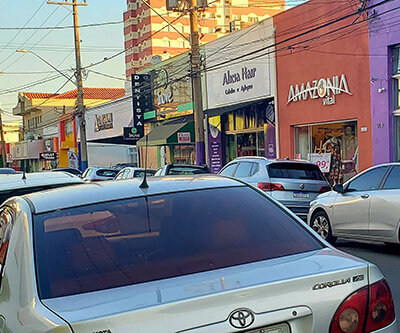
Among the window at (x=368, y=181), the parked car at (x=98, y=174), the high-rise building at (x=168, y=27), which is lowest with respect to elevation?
the parked car at (x=98, y=174)

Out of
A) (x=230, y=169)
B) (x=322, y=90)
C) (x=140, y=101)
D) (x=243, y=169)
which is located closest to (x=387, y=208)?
(x=243, y=169)

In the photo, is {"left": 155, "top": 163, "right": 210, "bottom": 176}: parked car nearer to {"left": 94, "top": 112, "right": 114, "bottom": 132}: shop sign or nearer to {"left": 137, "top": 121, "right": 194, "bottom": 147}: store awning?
{"left": 137, "top": 121, "right": 194, "bottom": 147}: store awning

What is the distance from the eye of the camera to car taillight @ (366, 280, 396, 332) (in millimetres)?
2519

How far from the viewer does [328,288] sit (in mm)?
2459

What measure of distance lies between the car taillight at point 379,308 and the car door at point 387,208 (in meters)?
6.14

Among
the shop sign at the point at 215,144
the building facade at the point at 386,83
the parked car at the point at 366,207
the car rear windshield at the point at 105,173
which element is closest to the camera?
the parked car at the point at 366,207

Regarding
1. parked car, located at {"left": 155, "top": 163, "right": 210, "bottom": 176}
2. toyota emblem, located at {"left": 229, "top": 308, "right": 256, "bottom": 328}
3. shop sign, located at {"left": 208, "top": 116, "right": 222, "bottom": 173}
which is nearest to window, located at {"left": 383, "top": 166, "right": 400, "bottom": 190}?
parked car, located at {"left": 155, "top": 163, "right": 210, "bottom": 176}

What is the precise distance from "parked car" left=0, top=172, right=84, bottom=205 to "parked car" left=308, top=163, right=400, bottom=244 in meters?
4.95

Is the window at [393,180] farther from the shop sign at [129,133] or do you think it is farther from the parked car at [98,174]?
the shop sign at [129,133]

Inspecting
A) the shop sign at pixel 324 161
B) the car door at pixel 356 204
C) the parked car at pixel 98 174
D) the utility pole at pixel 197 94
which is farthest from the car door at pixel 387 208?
the parked car at pixel 98 174

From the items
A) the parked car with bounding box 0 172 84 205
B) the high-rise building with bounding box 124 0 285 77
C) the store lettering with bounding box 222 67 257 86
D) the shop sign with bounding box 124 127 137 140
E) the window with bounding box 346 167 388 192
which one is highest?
the high-rise building with bounding box 124 0 285 77

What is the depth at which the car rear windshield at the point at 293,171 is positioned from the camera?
1238cm

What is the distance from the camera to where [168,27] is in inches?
2911

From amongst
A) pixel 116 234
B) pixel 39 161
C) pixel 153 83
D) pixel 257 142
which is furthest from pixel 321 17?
pixel 39 161
